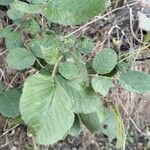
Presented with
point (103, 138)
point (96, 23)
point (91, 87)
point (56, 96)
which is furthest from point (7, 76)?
point (56, 96)

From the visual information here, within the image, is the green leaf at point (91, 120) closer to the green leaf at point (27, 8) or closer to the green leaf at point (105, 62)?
the green leaf at point (105, 62)

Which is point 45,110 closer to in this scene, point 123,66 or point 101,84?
point 101,84

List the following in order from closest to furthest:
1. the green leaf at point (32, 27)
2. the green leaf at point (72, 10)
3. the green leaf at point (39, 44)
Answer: the green leaf at point (72, 10) → the green leaf at point (39, 44) → the green leaf at point (32, 27)

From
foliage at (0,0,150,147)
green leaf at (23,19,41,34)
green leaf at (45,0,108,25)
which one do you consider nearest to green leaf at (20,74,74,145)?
foliage at (0,0,150,147)

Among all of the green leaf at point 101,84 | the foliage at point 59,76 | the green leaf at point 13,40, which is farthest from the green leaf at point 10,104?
the green leaf at point 101,84

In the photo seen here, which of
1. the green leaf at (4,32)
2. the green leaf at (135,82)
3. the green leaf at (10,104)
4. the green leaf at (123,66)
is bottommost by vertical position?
the green leaf at (10,104)

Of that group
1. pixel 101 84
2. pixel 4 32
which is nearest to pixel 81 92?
pixel 101 84
